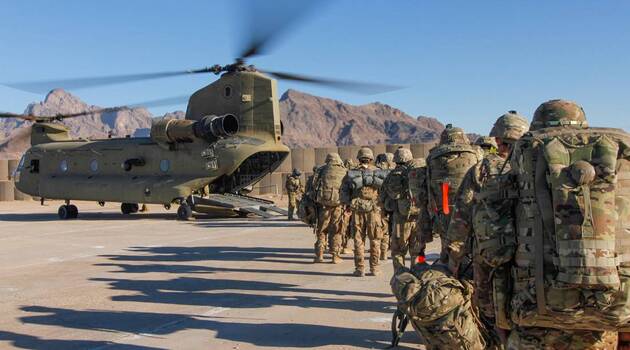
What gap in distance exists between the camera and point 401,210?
741cm

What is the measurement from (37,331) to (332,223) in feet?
14.9

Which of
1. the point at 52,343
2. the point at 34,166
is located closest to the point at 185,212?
the point at 34,166

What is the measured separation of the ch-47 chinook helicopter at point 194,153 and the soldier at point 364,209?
7.14 meters

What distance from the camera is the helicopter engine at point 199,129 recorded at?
56.2ft

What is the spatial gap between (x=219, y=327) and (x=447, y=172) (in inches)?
98.7

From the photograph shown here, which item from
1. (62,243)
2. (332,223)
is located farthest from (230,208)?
(332,223)

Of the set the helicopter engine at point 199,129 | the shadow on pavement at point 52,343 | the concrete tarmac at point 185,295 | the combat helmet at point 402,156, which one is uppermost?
the helicopter engine at point 199,129

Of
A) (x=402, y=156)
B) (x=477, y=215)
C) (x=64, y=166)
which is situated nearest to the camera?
(x=477, y=215)

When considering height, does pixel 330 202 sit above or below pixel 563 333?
above

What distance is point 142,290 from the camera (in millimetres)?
7914

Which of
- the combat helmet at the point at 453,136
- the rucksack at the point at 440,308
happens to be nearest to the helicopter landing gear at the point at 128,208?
the combat helmet at the point at 453,136

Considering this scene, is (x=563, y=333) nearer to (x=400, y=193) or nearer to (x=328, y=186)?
(x=400, y=193)

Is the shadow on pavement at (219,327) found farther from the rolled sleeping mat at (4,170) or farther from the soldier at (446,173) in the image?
the rolled sleeping mat at (4,170)

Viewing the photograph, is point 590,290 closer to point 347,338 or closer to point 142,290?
point 347,338
